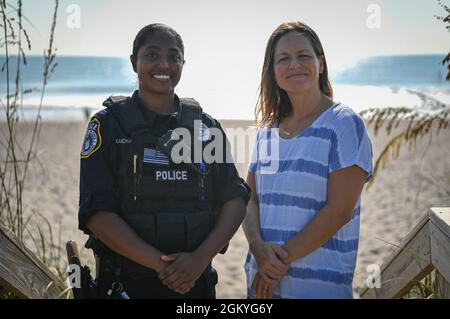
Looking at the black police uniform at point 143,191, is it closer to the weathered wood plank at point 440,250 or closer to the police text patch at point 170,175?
the police text patch at point 170,175

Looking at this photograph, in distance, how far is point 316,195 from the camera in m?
2.32

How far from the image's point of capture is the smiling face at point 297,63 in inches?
94.9

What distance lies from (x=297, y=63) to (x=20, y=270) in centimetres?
152

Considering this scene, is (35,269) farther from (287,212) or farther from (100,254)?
(287,212)

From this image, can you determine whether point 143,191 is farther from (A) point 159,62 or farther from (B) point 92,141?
(A) point 159,62

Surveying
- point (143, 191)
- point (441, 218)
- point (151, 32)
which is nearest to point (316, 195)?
point (441, 218)

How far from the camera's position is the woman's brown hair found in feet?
8.11

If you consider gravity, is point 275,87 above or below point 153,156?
above

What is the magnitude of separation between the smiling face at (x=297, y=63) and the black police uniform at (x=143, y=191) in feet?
1.72

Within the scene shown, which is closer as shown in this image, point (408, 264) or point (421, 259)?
point (421, 259)

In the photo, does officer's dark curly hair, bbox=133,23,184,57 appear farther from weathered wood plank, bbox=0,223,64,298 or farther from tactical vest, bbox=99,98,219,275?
weathered wood plank, bbox=0,223,64,298

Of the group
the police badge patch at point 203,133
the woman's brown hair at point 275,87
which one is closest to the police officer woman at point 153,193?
the police badge patch at point 203,133

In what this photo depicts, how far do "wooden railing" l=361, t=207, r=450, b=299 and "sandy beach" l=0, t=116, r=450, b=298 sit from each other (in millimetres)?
1655

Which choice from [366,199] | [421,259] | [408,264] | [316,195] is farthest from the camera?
[366,199]
